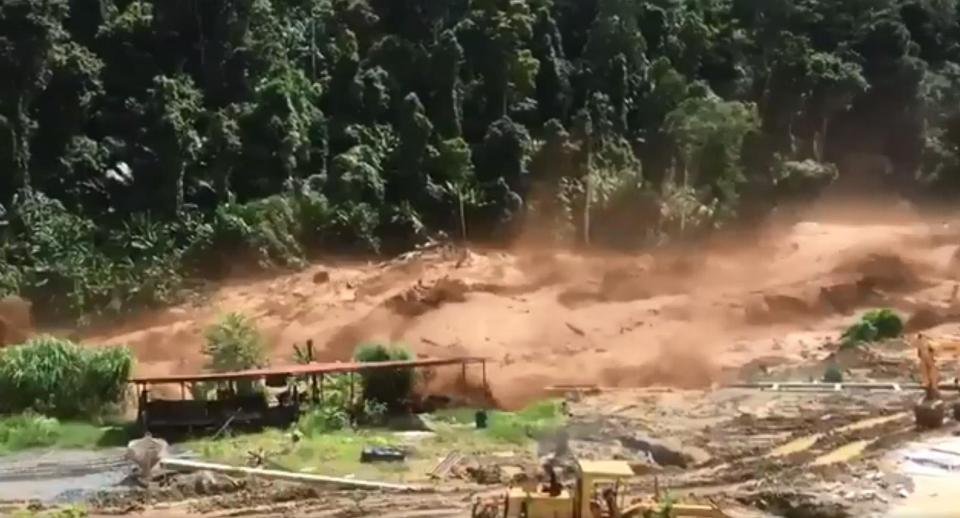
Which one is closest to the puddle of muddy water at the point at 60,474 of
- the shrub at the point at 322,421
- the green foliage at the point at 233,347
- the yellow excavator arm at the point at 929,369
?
the shrub at the point at 322,421

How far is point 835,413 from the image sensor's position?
26.7m

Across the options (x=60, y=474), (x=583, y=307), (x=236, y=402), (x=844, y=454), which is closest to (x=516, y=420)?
(x=236, y=402)

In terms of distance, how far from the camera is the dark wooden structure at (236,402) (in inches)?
1015

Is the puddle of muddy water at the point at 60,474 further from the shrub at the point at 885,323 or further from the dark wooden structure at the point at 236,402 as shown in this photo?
the shrub at the point at 885,323

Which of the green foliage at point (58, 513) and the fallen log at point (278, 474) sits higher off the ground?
the fallen log at point (278, 474)

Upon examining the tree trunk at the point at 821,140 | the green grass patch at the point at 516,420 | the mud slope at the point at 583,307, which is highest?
the tree trunk at the point at 821,140

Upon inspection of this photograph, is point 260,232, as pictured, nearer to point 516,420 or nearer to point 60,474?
point 516,420

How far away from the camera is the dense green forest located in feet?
131

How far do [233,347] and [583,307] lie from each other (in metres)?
14.0

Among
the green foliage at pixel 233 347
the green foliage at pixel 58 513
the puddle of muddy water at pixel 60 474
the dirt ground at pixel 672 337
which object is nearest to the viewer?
the green foliage at pixel 58 513

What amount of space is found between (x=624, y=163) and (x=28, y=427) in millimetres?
25717

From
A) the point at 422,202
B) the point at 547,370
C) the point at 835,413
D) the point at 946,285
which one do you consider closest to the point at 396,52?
the point at 422,202

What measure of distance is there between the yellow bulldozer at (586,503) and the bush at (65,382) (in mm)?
13592

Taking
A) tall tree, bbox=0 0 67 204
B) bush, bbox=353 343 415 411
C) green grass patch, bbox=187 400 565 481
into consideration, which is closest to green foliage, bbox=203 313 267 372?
bush, bbox=353 343 415 411
